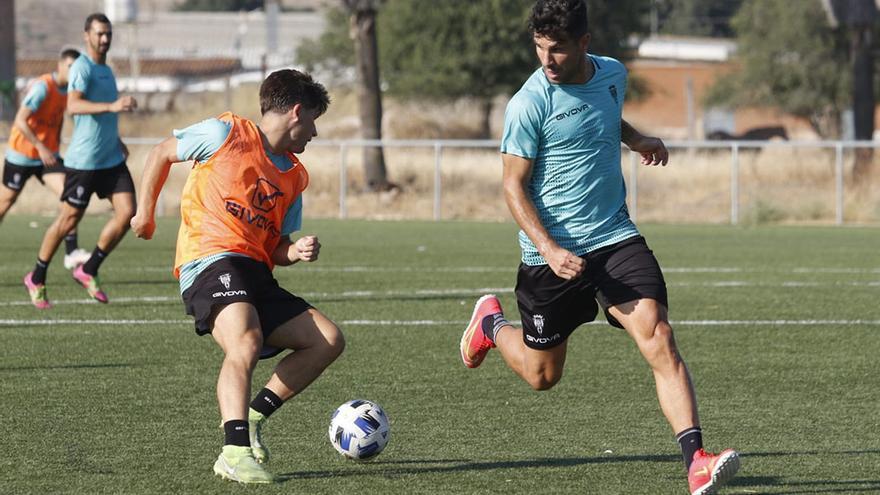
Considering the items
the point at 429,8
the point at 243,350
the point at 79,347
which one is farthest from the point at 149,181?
the point at 429,8

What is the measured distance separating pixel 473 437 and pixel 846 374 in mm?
3027

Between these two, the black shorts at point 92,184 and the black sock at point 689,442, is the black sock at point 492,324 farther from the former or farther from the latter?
the black shorts at point 92,184

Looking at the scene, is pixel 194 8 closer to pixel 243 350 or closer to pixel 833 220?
pixel 833 220

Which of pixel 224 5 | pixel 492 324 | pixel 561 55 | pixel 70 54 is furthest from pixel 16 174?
pixel 224 5

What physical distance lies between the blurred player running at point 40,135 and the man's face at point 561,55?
815 centimetres

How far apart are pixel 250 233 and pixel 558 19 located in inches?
63.1

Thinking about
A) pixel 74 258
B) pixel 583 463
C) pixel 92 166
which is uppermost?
pixel 92 166

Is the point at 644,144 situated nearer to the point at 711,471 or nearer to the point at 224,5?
the point at 711,471

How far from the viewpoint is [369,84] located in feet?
109

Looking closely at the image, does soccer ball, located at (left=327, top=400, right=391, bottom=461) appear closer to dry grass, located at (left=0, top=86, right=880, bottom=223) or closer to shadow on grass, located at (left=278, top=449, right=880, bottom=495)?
shadow on grass, located at (left=278, top=449, right=880, bottom=495)

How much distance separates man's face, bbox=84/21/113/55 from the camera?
12.4 metres

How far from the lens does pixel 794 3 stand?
58.4m

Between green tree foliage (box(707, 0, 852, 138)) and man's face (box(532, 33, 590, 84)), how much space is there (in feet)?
161

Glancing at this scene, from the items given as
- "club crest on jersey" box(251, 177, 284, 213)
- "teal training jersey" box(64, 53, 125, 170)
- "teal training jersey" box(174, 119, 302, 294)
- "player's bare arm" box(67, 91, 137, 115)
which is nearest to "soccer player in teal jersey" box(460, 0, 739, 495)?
"club crest on jersey" box(251, 177, 284, 213)
